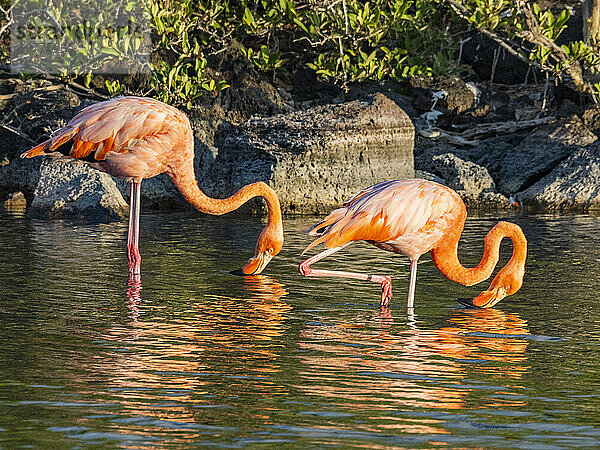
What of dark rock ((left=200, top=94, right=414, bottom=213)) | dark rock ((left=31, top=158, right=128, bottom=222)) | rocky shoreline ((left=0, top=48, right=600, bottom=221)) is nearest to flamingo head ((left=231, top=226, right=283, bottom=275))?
dark rock ((left=31, top=158, right=128, bottom=222))

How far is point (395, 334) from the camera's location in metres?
6.31

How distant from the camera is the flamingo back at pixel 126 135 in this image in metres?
8.75

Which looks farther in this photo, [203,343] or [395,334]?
[395,334]

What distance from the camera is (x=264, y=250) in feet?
28.4

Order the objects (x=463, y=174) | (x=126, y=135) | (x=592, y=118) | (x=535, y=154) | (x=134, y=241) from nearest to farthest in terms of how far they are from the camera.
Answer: (x=126, y=135)
(x=134, y=241)
(x=463, y=174)
(x=535, y=154)
(x=592, y=118)

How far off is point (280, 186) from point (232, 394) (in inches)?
358

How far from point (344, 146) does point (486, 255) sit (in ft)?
23.1

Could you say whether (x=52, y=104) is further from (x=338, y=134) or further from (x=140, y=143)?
(x=140, y=143)

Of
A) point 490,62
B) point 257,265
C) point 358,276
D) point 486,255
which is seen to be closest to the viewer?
point 486,255

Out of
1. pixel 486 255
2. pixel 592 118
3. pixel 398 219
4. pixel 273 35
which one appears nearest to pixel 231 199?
pixel 398 219

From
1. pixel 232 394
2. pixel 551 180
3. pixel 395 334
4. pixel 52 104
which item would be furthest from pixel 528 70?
pixel 232 394

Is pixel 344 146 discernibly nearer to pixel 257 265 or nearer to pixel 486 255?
pixel 257 265

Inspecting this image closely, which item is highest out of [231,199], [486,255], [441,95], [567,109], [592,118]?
[441,95]

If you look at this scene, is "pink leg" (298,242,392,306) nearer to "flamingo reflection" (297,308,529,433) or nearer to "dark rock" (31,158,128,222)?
"flamingo reflection" (297,308,529,433)
